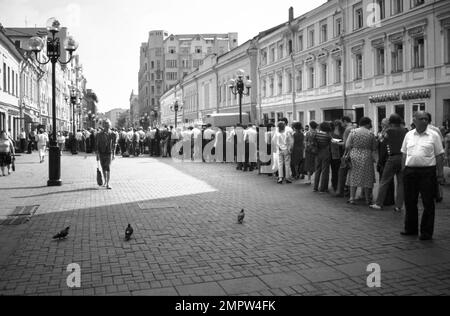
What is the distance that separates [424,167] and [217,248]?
3206 mm

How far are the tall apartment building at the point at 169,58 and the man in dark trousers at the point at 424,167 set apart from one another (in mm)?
115711

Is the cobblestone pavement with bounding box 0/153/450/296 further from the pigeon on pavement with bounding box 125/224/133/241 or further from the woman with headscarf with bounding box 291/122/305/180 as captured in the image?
the woman with headscarf with bounding box 291/122/305/180

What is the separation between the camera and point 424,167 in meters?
6.77

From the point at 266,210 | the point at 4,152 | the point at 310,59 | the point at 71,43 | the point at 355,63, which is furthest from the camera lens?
the point at 310,59

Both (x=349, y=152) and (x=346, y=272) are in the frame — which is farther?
(x=349, y=152)

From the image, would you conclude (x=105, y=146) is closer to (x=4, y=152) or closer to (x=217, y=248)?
(x=4, y=152)

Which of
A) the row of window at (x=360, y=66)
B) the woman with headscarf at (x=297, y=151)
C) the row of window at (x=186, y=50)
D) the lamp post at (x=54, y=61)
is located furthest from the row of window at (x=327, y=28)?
the row of window at (x=186, y=50)

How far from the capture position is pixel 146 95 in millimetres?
140250

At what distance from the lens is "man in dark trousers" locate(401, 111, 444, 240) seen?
675 centimetres

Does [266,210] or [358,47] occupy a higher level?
[358,47]

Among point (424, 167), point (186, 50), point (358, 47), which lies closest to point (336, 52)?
point (358, 47)

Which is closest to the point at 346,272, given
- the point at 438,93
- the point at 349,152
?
the point at 349,152
